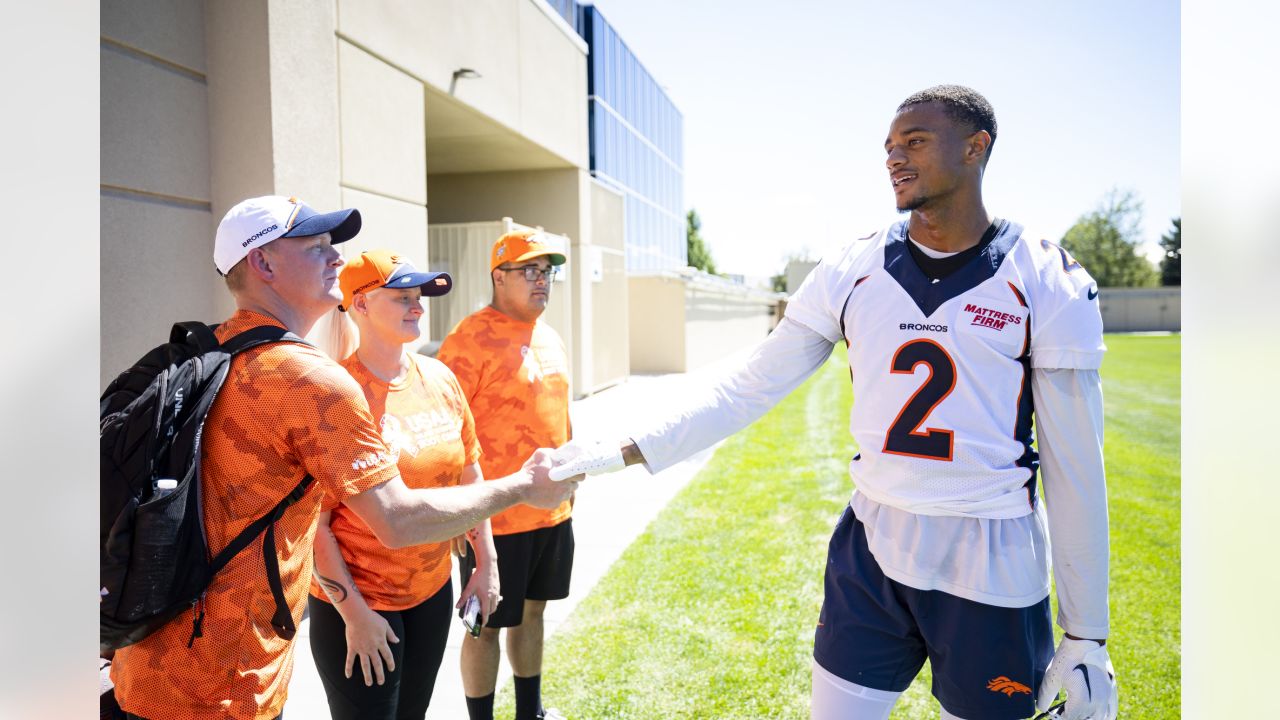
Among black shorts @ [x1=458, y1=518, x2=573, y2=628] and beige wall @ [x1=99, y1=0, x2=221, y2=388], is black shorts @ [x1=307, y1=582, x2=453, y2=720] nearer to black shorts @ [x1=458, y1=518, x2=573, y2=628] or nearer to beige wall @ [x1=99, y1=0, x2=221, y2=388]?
black shorts @ [x1=458, y1=518, x2=573, y2=628]

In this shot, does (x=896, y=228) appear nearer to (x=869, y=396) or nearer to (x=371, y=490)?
(x=869, y=396)

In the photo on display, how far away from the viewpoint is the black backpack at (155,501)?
1576 millimetres

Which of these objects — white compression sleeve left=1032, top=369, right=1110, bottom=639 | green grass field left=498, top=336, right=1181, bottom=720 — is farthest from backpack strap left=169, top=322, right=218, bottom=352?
green grass field left=498, top=336, right=1181, bottom=720

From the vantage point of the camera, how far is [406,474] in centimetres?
265

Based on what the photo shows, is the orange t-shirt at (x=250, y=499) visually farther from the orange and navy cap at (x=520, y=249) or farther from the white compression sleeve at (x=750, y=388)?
the orange and navy cap at (x=520, y=249)

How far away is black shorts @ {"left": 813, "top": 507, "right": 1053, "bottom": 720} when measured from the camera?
7.03 ft

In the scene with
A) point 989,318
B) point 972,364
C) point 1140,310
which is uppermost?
point 1140,310

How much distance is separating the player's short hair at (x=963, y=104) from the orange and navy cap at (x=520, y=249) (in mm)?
1936

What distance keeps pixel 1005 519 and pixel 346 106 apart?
6.23 meters

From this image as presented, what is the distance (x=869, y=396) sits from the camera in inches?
93.5

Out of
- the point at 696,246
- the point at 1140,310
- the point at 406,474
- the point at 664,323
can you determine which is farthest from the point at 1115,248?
the point at 406,474

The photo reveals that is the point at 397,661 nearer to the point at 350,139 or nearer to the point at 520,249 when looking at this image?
the point at 520,249

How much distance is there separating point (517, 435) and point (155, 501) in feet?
6.84

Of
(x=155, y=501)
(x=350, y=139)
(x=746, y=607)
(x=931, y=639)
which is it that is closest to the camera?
(x=155, y=501)
